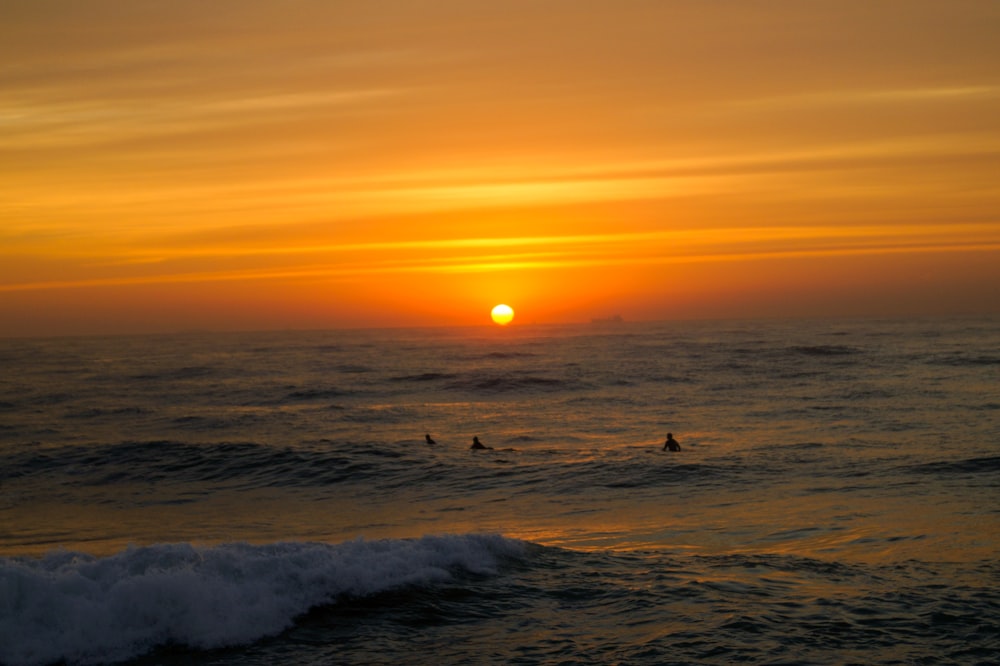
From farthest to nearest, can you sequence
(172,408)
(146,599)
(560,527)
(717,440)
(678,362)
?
(678,362) → (172,408) → (717,440) → (560,527) → (146,599)

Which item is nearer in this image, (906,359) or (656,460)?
(656,460)

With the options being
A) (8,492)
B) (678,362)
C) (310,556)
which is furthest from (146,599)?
(678,362)

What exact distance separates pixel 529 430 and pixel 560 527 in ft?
54.3

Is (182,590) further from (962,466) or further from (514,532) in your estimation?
(962,466)

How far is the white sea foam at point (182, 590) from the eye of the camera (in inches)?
364

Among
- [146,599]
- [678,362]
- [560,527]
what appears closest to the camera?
[146,599]

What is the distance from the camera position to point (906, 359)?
60.8 meters

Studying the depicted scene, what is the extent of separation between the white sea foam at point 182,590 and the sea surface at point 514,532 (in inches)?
1.3

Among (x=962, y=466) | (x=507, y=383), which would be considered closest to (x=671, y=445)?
(x=962, y=466)

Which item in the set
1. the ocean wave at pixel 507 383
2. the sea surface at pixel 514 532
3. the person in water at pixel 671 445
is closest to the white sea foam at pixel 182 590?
the sea surface at pixel 514 532

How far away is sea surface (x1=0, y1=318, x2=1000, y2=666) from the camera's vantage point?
30.9 ft

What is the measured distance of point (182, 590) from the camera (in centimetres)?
1005

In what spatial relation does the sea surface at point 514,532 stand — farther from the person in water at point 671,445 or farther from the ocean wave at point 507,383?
the ocean wave at point 507,383

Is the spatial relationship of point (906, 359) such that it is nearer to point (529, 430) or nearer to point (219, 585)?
point (529, 430)
